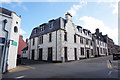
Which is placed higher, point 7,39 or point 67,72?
point 7,39

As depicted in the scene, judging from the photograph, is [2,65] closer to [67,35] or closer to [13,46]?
[13,46]

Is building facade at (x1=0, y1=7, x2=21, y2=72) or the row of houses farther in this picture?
the row of houses

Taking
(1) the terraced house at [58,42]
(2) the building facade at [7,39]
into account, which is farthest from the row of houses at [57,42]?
(2) the building facade at [7,39]

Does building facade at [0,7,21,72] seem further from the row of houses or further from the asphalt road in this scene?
the row of houses

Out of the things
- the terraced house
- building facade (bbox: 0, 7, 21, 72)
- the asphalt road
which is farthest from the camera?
the terraced house

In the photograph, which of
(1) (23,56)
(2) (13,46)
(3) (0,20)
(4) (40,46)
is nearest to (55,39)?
(4) (40,46)

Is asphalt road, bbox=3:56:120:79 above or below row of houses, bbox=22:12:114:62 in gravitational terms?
below

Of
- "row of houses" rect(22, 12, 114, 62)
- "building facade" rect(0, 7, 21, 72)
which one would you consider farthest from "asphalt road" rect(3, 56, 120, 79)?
"row of houses" rect(22, 12, 114, 62)

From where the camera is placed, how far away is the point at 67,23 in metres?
19.4

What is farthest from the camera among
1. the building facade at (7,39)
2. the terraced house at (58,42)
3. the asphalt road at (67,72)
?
the terraced house at (58,42)

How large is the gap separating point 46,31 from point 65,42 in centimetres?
637

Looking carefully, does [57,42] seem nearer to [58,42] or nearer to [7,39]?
[58,42]

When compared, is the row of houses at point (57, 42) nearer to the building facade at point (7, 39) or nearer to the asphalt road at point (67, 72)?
the asphalt road at point (67, 72)

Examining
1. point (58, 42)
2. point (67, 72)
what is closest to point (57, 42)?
point (58, 42)
